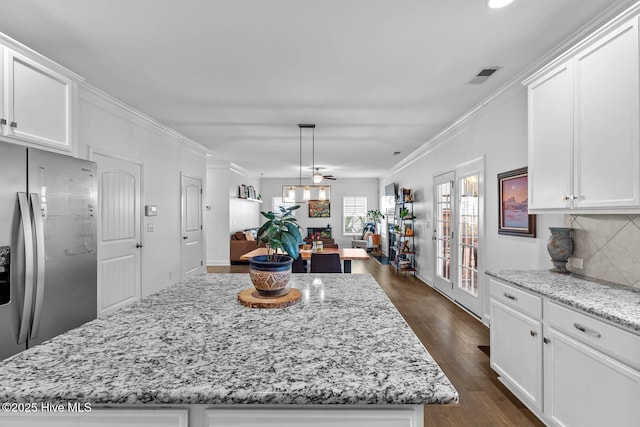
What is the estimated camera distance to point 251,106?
11.7 feet

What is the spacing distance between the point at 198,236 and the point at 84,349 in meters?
4.94

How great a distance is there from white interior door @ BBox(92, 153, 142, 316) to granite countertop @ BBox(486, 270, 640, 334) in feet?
12.1

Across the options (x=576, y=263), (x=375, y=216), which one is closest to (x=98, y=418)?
(x=576, y=263)

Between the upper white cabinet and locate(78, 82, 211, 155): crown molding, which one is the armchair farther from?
the upper white cabinet

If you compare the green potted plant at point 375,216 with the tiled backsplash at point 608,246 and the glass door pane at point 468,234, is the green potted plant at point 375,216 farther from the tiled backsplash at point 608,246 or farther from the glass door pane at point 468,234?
the tiled backsplash at point 608,246

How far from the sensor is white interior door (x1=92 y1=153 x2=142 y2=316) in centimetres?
333

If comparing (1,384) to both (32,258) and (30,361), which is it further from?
(32,258)

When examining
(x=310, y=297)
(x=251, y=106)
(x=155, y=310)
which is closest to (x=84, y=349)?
(x=155, y=310)

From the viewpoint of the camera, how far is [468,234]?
13.2ft

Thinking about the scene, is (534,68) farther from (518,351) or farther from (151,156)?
(151,156)

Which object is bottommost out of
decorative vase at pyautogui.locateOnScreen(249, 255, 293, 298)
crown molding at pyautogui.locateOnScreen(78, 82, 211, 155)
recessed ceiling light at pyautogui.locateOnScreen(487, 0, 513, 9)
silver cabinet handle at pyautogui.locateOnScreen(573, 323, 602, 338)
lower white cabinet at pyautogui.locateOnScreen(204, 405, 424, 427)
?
silver cabinet handle at pyautogui.locateOnScreen(573, 323, 602, 338)

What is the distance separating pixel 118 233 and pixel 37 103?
1737 mm

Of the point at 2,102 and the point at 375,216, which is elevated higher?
the point at 2,102

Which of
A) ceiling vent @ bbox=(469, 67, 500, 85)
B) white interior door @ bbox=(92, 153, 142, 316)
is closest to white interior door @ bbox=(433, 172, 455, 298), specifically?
ceiling vent @ bbox=(469, 67, 500, 85)
